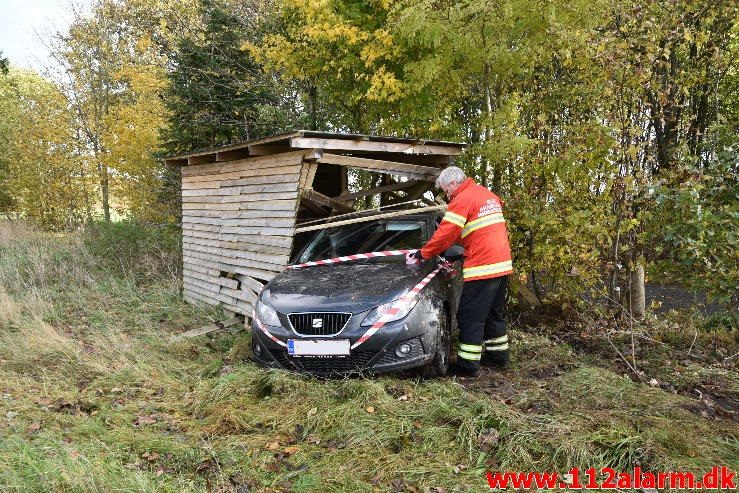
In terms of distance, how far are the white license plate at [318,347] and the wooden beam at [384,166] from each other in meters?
2.49

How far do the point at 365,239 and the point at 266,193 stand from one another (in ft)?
5.82

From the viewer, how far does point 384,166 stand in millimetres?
6887

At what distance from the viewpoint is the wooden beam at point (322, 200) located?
6.69m

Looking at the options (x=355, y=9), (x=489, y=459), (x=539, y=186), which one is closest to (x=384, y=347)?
(x=489, y=459)

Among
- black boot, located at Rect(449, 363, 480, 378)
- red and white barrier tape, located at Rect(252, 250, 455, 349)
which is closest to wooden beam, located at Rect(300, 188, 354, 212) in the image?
red and white barrier tape, located at Rect(252, 250, 455, 349)

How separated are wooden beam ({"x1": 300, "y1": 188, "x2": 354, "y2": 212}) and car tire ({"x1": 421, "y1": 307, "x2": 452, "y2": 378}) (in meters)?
2.41

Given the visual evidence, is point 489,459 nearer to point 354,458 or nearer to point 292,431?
point 354,458

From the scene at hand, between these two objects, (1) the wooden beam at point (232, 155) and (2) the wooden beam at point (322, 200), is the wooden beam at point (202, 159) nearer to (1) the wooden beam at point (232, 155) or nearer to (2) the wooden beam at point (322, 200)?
(1) the wooden beam at point (232, 155)

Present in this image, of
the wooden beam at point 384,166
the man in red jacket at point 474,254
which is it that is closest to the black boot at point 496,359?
the man in red jacket at point 474,254

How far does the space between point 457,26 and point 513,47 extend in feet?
2.62

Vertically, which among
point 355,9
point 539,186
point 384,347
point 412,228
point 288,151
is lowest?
point 384,347

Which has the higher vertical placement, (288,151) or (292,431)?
(288,151)

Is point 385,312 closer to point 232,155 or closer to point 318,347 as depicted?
point 318,347

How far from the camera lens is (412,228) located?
6.15 meters
